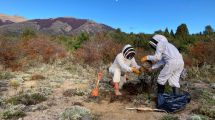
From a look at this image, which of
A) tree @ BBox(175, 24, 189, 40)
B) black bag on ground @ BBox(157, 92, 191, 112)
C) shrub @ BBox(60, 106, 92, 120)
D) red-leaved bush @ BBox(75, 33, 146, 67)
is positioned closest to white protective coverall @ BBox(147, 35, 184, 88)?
black bag on ground @ BBox(157, 92, 191, 112)

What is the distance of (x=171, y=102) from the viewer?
805cm

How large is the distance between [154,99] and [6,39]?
31.3ft

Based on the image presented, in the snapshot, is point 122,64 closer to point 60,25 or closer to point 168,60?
point 168,60

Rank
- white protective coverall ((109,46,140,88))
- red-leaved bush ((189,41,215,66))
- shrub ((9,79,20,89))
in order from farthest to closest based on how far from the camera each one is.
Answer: red-leaved bush ((189,41,215,66)), shrub ((9,79,20,89)), white protective coverall ((109,46,140,88))

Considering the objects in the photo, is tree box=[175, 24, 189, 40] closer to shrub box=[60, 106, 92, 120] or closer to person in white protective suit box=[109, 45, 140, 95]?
person in white protective suit box=[109, 45, 140, 95]

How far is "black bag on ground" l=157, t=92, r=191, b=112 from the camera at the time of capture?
8.04 meters

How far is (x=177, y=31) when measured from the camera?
39.2m

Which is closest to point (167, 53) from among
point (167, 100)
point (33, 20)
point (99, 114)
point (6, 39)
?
point (167, 100)

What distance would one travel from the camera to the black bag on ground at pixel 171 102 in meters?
8.04

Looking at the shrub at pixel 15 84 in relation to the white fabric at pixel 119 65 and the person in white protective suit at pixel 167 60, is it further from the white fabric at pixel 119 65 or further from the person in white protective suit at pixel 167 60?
the person in white protective suit at pixel 167 60

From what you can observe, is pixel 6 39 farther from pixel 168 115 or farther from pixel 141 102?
pixel 168 115

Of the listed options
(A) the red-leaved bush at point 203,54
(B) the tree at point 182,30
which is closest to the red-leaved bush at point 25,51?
(A) the red-leaved bush at point 203,54

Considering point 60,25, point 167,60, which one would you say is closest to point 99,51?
point 167,60

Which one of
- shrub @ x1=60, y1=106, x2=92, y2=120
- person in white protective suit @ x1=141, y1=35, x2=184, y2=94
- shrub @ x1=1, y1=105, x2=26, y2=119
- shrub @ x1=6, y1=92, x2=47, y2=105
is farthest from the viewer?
shrub @ x1=6, y1=92, x2=47, y2=105
